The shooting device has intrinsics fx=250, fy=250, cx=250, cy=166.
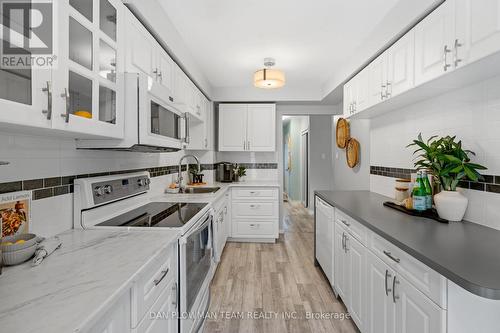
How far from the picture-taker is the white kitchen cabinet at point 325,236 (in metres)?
2.35

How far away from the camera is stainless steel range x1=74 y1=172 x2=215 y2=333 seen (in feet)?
4.84

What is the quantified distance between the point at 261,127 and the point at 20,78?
→ 350 cm

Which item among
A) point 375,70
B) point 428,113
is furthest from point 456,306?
point 375,70

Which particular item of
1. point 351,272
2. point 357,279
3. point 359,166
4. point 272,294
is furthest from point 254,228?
point 357,279

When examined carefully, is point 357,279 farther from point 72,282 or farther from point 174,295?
point 72,282

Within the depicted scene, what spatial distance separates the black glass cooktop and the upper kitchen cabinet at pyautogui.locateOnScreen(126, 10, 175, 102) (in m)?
0.84

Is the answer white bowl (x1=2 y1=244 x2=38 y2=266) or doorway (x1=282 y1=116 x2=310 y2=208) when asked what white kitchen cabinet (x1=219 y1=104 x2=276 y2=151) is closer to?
doorway (x1=282 y1=116 x2=310 y2=208)

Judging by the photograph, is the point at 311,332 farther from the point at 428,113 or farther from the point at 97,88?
the point at 97,88

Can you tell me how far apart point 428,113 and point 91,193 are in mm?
2535

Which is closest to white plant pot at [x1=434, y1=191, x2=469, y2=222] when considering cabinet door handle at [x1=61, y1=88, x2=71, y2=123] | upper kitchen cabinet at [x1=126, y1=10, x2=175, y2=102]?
upper kitchen cabinet at [x1=126, y1=10, x2=175, y2=102]

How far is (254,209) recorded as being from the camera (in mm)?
3844

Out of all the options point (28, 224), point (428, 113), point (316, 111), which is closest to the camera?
point (28, 224)

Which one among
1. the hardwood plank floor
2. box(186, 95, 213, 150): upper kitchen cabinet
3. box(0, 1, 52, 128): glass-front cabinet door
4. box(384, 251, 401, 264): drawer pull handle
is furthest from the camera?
box(186, 95, 213, 150): upper kitchen cabinet

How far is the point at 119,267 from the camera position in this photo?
945 millimetres
